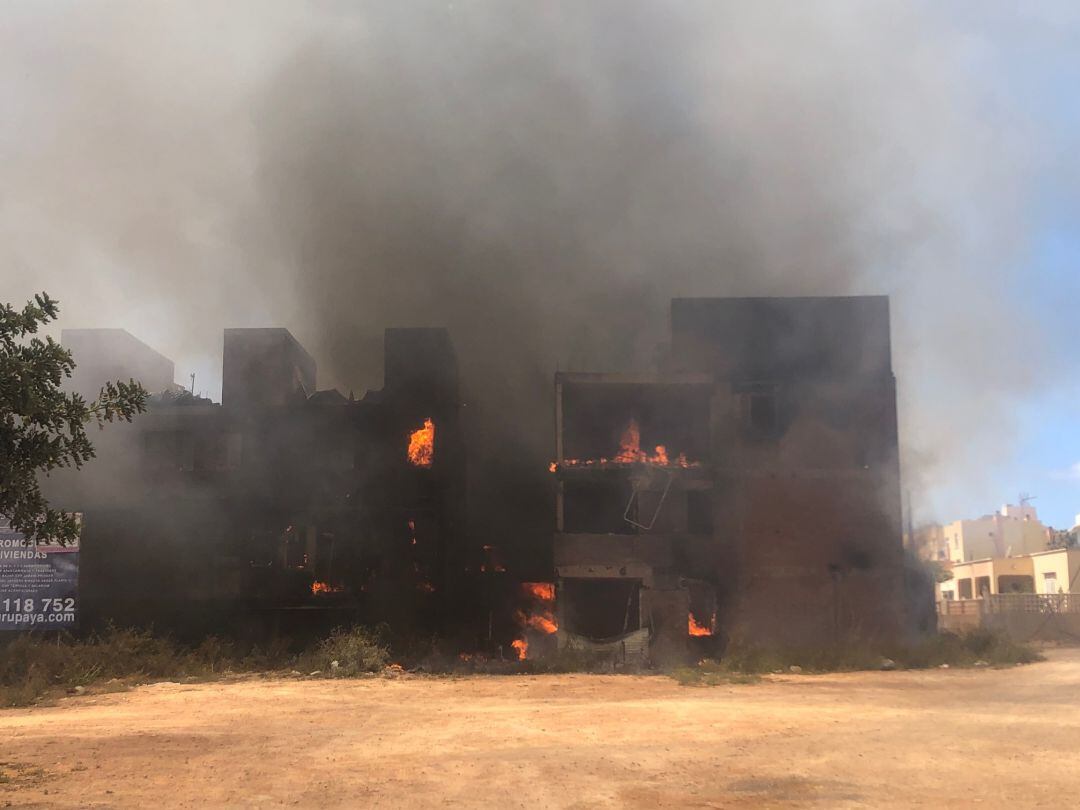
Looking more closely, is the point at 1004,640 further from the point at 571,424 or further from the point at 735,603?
the point at 571,424

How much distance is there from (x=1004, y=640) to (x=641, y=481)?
9.67 meters

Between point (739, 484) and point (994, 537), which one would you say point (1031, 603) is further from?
point (994, 537)

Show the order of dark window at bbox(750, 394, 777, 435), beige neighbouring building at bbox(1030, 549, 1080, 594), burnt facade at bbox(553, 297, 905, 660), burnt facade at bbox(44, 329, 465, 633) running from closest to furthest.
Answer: burnt facade at bbox(44, 329, 465, 633) → burnt facade at bbox(553, 297, 905, 660) → dark window at bbox(750, 394, 777, 435) → beige neighbouring building at bbox(1030, 549, 1080, 594)

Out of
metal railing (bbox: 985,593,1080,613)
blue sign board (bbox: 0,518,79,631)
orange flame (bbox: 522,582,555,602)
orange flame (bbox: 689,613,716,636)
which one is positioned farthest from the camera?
metal railing (bbox: 985,593,1080,613)

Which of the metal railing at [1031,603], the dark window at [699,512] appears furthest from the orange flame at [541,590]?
the metal railing at [1031,603]

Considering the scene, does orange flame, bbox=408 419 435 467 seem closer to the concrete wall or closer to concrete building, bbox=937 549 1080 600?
concrete building, bbox=937 549 1080 600

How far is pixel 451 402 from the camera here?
80.0 feet

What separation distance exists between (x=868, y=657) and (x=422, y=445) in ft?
38.5

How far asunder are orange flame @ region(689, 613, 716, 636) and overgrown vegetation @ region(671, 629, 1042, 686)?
921 millimetres

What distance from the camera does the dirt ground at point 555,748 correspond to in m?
8.42

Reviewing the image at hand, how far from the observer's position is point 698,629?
22.6 metres

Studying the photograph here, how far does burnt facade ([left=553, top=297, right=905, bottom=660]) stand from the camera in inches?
891

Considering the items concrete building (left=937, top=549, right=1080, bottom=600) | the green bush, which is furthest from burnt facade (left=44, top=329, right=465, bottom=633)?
concrete building (left=937, top=549, right=1080, bottom=600)

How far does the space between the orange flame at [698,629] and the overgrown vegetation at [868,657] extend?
921 mm
